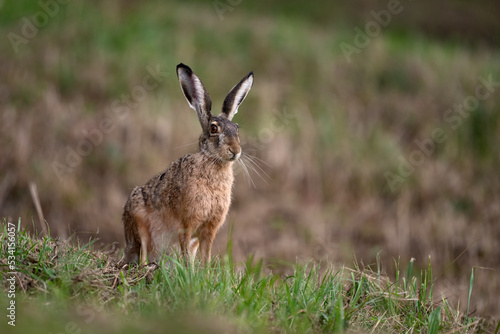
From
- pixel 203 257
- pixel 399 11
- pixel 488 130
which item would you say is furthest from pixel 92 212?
pixel 399 11

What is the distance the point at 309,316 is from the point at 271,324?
0.34 meters

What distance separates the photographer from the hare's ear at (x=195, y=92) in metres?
5.91

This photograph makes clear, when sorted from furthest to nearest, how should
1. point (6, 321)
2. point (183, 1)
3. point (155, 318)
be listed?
1. point (183, 1)
2. point (155, 318)
3. point (6, 321)

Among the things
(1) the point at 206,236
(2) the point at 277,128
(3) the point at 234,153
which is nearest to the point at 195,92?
(3) the point at 234,153

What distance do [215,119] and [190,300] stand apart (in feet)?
6.89

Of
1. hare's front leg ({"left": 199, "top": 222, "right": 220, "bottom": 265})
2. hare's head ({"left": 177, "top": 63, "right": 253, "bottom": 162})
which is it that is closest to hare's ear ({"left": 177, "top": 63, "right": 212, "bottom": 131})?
hare's head ({"left": 177, "top": 63, "right": 253, "bottom": 162})

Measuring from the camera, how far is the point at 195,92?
6.00m

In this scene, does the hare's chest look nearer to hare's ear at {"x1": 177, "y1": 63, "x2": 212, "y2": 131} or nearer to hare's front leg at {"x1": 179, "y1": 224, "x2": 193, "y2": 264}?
hare's front leg at {"x1": 179, "y1": 224, "x2": 193, "y2": 264}

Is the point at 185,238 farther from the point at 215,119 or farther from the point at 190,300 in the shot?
the point at 190,300

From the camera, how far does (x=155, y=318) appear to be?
400 centimetres

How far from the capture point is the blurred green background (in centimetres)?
1224

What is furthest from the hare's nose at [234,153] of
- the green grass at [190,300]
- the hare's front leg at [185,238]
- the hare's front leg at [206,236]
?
the green grass at [190,300]

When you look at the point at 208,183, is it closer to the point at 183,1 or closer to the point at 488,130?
the point at 488,130

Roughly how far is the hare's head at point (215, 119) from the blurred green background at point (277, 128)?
387 centimetres
